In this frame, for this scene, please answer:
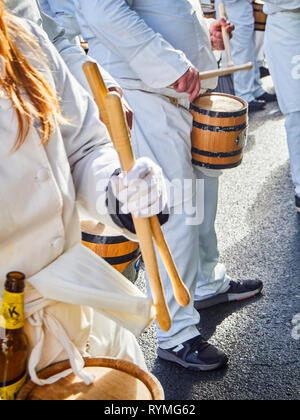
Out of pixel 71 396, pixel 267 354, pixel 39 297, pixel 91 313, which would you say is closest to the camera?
pixel 71 396

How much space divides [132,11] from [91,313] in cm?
162

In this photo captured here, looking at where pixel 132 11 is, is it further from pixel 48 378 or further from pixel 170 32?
pixel 48 378

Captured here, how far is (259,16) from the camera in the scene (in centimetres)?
704

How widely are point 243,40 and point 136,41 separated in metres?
4.68

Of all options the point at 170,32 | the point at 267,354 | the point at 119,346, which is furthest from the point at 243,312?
the point at 119,346

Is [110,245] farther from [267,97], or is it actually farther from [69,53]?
[267,97]

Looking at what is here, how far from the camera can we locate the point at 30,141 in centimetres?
138

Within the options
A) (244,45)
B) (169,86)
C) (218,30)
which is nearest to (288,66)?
(218,30)

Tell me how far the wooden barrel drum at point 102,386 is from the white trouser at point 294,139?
3138mm

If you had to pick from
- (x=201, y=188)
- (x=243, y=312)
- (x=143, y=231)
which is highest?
(x=143, y=231)

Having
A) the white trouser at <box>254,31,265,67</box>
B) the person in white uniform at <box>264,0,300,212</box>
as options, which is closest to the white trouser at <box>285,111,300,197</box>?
the person in white uniform at <box>264,0,300,212</box>

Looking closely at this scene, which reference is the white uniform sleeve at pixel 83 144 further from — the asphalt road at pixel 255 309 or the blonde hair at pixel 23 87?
the asphalt road at pixel 255 309

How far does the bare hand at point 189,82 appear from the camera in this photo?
2707 millimetres

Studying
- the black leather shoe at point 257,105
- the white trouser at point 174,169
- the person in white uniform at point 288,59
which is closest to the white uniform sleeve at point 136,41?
the white trouser at point 174,169
